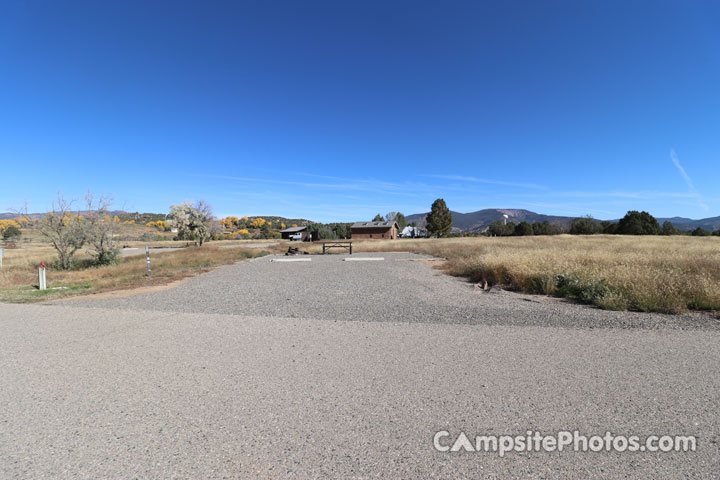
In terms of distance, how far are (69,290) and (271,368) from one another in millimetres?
10780

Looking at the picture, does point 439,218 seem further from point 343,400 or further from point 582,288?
point 343,400

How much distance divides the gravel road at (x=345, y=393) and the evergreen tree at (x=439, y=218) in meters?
67.1

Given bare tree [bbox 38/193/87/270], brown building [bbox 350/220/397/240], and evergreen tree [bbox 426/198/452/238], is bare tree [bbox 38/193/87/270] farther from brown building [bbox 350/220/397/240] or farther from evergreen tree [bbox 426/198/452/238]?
evergreen tree [bbox 426/198/452/238]

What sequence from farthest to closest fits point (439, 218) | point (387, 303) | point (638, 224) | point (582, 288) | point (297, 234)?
point (297, 234), point (439, 218), point (638, 224), point (582, 288), point (387, 303)

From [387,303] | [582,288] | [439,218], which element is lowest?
[387,303]

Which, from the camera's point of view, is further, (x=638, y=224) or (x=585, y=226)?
(x=585, y=226)

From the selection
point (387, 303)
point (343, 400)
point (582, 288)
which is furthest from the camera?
point (582, 288)

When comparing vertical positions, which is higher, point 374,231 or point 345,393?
point 374,231

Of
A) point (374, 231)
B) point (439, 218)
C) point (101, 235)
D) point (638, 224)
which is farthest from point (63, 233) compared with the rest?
point (638, 224)

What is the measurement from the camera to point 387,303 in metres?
7.47

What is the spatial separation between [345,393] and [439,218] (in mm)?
71354

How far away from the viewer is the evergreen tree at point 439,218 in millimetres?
71438

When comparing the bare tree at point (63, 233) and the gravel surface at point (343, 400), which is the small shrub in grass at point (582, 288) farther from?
the bare tree at point (63, 233)

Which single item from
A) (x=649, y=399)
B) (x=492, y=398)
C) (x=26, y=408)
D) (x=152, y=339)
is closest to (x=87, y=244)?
(x=152, y=339)
